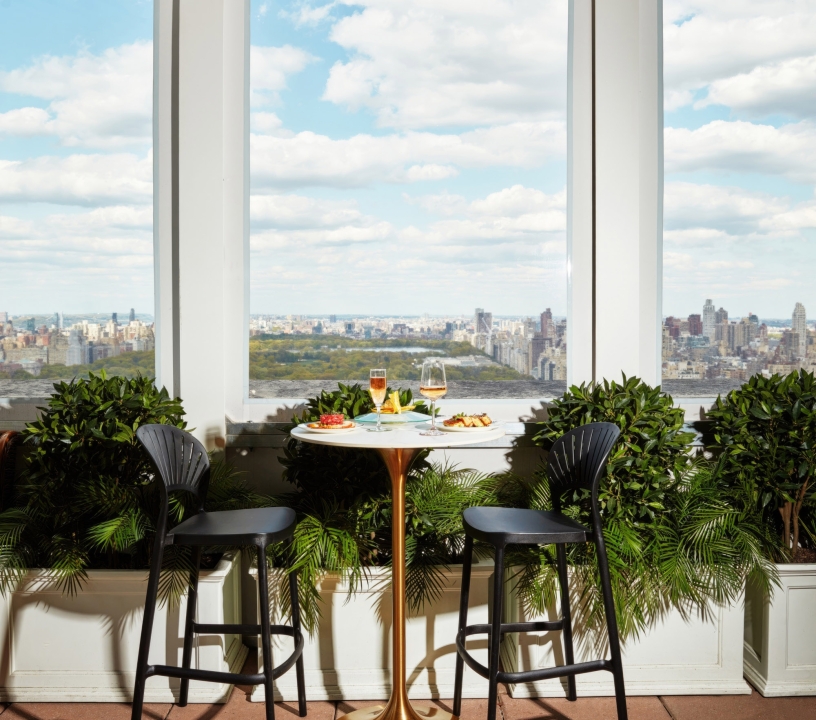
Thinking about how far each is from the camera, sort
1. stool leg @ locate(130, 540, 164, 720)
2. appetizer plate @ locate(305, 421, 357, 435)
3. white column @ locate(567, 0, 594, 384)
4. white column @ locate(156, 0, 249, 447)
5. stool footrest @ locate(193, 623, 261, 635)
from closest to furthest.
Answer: stool leg @ locate(130, 540, 164, 720), appetizer plate @ locate(305, 421, 357, 435), stool footrest @ locate(193, 623, 261, 635), white column @ locate(156, 0, 249, 447), white column @ locate(567, 0, 594, 384)

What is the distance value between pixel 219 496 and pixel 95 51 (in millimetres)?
2108

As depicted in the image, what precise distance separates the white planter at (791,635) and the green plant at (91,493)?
7.12ft

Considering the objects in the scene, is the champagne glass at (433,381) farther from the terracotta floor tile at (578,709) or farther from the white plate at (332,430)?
the terracotta floor tile at (578,709)

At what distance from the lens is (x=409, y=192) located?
3416 mm

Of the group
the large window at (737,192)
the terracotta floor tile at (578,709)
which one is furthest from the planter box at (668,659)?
the large window at (737,192)

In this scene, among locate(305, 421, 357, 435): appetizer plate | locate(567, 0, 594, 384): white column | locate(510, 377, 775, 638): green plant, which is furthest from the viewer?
locate(567, 0, 594, 384): white column

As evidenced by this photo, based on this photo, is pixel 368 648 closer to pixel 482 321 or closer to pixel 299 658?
pixel 299 658

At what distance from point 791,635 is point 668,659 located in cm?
46

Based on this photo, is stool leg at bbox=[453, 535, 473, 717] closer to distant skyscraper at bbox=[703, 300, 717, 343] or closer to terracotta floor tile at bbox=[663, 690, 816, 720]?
terracotta floor tile at bbox=[663, 690, 816, 720]

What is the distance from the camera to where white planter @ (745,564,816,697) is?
2709 millimetres

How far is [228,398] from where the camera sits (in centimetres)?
336

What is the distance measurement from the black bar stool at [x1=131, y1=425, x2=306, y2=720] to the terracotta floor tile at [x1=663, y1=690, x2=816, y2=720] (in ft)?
4.45

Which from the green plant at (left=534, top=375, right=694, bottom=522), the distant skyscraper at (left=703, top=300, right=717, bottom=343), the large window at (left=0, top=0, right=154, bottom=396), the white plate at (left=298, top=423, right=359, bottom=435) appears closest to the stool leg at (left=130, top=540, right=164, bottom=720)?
the white plate at (left=298, top=423, right=359, bottom=435)

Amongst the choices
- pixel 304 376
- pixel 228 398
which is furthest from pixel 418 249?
pixel 228 398
